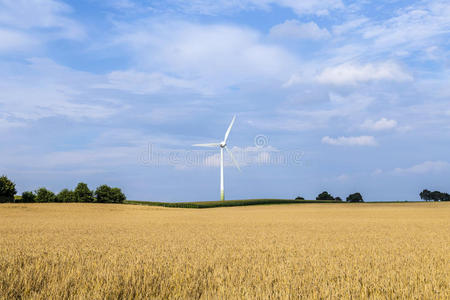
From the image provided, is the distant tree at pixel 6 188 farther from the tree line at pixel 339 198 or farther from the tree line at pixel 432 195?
the tree line at pixel 432 195

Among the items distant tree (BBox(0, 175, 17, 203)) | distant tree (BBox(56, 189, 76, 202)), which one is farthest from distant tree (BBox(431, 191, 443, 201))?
distant tree (BBox(0, 175, 17, 203))

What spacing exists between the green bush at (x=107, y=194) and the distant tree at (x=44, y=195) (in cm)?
691

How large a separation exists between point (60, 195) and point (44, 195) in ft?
7.95

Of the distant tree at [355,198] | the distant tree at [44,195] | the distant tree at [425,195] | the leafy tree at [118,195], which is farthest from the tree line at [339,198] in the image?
the distant tree at [44,195]

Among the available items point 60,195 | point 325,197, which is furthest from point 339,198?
point 60,195

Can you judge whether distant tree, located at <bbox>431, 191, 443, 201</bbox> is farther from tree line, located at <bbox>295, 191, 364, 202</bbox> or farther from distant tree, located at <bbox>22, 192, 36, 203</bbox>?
distant tree, located at <bbox>22, 192, 36, 203</bbox>

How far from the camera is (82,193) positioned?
219ft

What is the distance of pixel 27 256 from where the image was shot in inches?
409

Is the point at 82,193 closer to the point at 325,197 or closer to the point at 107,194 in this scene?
the point at 107,194

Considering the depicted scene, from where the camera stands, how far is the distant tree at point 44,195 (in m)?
65.5

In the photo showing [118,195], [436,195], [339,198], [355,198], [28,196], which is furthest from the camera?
[339,198]

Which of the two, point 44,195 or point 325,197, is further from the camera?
point 325,197

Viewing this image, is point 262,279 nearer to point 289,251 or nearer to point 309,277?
point 309,277

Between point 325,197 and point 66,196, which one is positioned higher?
point 66,196
